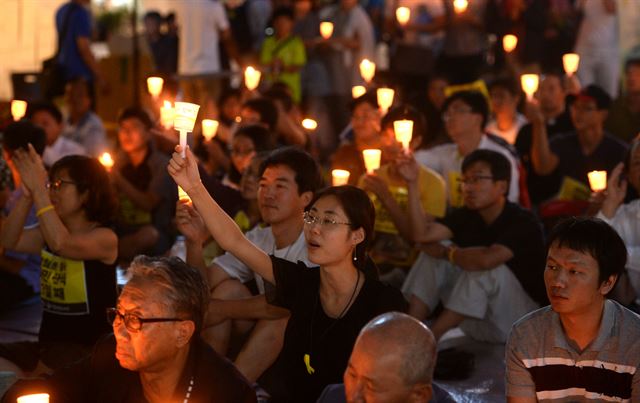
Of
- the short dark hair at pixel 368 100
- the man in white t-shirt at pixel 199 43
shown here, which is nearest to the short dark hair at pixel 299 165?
the short dark hair at pixel 368 100

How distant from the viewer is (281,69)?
1162 centimetres

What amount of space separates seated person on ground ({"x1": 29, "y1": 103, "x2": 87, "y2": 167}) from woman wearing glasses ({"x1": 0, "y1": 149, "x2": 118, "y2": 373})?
11.7ft

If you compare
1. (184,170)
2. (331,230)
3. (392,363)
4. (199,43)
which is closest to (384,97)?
(331,230)

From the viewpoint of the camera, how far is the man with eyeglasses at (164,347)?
360cm

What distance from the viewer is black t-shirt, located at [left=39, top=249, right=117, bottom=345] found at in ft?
17.0

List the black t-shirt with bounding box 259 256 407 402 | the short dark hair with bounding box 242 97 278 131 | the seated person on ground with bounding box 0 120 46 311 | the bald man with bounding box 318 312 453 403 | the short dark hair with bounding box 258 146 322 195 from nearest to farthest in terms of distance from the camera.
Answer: the bald man with bounding box 318 312 453 403
the black t-shirt with bounding box 259 256 407 402
the short dark hair with bounding box 258 146 322 195
the seated person on ground with bounding box 0 120 46 311
the short dark hair with bounding box 242 97 278 131

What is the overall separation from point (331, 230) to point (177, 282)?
2.81 feet

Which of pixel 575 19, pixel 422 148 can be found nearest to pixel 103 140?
pixel 422 148

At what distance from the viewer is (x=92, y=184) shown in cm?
533

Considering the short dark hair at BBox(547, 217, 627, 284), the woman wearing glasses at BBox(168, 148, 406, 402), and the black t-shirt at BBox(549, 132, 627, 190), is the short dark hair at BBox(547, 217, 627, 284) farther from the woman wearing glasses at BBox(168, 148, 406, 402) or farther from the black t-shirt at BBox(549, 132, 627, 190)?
the black t-shirt at BBox(549, 132, 627, 190)

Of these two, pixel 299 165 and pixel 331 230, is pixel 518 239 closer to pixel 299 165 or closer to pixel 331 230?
pixel 299 165

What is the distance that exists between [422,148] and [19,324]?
3.36 m

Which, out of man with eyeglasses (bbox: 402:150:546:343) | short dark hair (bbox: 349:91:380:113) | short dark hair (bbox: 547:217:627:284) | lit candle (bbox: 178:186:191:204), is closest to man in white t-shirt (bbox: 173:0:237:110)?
short dark hair (bbox: 349:91:380:113)

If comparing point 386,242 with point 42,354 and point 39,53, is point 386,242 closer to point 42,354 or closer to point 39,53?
point 42,354
